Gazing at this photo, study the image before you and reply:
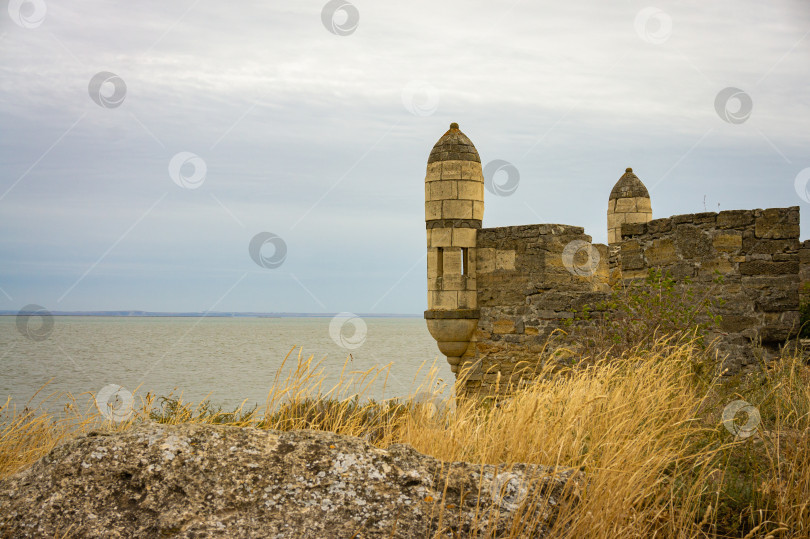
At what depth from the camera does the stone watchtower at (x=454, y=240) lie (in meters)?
11.2

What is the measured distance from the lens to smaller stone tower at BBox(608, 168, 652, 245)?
15.6 metres

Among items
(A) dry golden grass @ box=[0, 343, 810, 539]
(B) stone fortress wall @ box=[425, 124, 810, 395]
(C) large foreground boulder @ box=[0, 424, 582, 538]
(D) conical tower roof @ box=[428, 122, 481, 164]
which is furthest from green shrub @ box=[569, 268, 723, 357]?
(C) large foreground boulder @ box=[0, 424, 582, 538]

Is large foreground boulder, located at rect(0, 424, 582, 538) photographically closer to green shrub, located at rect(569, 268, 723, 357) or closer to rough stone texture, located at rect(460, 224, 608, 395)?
green shrub, located at rect(569, 268, 723, 357)

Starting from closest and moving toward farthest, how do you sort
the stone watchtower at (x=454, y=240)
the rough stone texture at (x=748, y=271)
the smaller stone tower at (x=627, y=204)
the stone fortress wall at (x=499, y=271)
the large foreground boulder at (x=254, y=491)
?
the large foreground boulder at (x=254, y=491), the rough stone texture at (x=748, y=271), the stone fortress wall at (x=499, y=271), the stone watchtower at (x=454, y=240), the smaller stone tower at (x=627, y=204)

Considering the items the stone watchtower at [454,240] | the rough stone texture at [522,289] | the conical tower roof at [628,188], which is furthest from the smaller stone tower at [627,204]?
the stone watchtower at [454,240]

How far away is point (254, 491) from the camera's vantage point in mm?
2043

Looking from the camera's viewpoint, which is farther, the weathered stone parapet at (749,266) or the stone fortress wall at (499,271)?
the stone fortress wall at (499,271)

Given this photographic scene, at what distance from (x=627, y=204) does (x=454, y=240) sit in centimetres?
635

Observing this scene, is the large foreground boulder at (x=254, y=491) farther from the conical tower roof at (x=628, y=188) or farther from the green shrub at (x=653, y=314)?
the conical tower roof at (x=628, y=188)

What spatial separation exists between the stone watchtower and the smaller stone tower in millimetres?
5611

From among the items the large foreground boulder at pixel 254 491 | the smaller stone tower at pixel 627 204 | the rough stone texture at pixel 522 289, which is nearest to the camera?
the large foreground boulder at pixel 254 491

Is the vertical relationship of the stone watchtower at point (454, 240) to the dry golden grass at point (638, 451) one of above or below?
above

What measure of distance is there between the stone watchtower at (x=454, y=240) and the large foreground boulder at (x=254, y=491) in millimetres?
8876

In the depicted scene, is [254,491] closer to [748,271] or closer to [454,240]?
[748,271]
